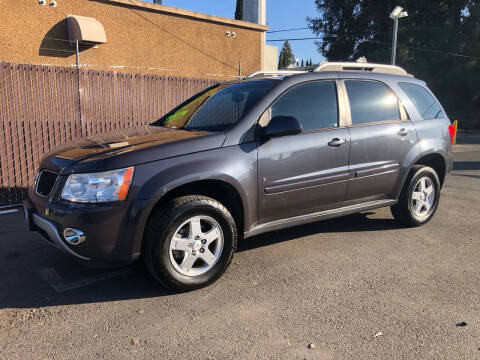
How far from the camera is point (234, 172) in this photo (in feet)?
11.6

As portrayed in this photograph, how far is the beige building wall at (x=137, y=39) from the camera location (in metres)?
12.4

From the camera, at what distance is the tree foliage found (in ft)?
98.3

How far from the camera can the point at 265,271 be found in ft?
12.6

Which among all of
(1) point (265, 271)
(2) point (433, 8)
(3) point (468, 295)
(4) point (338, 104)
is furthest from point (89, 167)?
(2) point (433, 8)

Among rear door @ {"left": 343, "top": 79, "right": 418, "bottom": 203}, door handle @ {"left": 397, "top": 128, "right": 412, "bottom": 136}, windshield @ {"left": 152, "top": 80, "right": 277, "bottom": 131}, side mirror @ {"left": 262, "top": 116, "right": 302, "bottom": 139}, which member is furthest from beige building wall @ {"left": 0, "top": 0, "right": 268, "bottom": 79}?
side mirror @ {"left": 262, "top": 116, "right": 302, "bottom": 139}

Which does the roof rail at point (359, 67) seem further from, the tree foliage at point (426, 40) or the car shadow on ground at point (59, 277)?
the tree foliage at point (426, 40)

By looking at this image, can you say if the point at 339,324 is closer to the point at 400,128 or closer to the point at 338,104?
the point at 338,104

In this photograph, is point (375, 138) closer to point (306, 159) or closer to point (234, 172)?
point (306, 159)

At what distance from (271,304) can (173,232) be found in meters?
0.94

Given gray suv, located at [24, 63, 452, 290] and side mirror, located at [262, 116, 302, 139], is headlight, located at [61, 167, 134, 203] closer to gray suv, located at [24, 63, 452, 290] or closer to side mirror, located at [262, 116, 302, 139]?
gray suv, located at [24, 63, 452, 290]

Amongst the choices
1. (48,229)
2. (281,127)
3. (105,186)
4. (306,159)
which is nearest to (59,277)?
(48,229)

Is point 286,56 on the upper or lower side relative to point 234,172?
upper

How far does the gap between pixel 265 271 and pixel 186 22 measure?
13967mm

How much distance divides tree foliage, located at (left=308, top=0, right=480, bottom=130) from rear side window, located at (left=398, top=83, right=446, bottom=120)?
2567 cm
